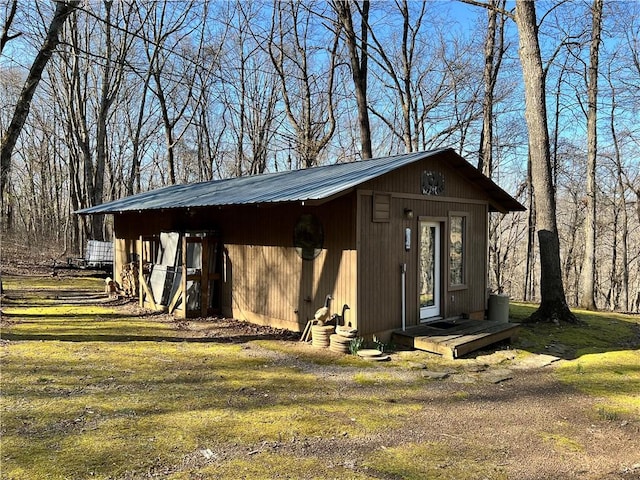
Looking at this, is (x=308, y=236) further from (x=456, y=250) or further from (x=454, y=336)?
(x=456, y=250)

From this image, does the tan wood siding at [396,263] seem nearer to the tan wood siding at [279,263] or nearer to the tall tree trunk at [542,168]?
the tan wood siding at [279,263]

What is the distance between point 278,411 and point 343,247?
9.86 feet

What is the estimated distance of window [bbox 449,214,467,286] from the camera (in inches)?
328

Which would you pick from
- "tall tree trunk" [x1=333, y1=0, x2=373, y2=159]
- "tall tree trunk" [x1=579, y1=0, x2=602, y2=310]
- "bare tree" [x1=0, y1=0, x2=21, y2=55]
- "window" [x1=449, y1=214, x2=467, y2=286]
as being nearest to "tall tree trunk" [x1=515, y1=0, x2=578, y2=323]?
"window" [x1=449, y1=214, x2=467, y2=286]

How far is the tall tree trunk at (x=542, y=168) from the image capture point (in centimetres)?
939

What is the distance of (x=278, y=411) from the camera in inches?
178

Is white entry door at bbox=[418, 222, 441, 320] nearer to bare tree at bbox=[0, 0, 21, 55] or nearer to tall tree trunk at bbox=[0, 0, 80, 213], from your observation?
tall tree trunk at bbox=[0, 0, 80, 213]

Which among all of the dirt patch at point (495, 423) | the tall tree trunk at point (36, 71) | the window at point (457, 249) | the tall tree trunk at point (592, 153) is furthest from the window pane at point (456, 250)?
the tall tree trunk at point (36, 71)

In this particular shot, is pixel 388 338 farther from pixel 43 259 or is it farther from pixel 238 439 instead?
pixel 43 259

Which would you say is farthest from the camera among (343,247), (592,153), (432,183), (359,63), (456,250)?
(359,63)

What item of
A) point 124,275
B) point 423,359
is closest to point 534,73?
point 423,359

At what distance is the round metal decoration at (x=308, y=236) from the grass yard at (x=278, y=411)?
1524mm

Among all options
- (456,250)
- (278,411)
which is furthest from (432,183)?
(278,411)

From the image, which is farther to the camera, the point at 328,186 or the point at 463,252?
the point at 463,252
